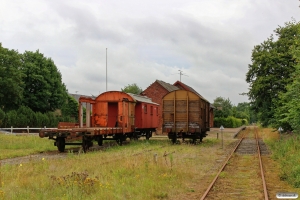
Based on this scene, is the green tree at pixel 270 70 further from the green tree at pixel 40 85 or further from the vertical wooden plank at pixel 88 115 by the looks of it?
the green tree at pixel 40 85

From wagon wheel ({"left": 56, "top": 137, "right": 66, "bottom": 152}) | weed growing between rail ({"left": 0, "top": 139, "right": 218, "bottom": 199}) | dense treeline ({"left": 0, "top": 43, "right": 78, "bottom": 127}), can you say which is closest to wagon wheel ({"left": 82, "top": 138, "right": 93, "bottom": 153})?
wagon wheel ({"left": 56, "top": 137, "right": 66, "bottom": 152})

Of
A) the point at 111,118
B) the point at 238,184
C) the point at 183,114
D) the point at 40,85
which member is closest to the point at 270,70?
the point at 183,114

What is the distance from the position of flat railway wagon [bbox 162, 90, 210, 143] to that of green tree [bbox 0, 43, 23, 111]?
111ft

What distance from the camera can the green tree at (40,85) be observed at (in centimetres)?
5878

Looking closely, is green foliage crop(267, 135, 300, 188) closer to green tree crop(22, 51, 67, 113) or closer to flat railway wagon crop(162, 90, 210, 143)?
flat railway wagon crop(162, 90, 210, 143)

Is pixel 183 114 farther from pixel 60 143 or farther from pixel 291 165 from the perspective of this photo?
pixel 291 165

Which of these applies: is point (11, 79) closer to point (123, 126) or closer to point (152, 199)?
point (123, 126)

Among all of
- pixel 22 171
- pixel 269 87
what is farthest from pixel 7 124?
pixel 22 171

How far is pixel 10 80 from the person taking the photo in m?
52.8

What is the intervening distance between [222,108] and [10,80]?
144 feet

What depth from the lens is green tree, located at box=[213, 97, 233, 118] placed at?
254ft

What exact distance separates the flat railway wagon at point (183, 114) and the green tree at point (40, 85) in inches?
1457

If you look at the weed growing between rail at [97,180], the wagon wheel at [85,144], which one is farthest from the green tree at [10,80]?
the weed growing between rail at [97,180]

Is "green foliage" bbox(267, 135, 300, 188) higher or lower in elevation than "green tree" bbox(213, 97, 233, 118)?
lower
